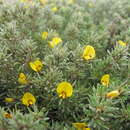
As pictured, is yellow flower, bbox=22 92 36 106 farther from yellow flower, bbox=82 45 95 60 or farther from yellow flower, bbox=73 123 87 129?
yellow flower, bbox=82 45 95 60

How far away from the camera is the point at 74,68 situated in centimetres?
162

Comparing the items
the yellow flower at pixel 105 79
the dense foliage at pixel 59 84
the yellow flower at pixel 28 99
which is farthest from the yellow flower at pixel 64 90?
the yellow flower at pixel 105 79

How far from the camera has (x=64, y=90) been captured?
1.49m

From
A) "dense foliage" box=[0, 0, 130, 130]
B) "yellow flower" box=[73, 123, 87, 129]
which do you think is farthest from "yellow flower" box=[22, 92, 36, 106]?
"yellow flower" box=[73, 123, 87, 129]

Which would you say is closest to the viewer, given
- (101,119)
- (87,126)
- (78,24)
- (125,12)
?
(101,119)

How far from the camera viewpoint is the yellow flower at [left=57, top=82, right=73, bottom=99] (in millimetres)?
1482

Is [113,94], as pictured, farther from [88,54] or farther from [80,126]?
[88,54]

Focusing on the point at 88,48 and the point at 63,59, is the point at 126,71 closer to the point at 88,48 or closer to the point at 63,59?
the point at 88,48

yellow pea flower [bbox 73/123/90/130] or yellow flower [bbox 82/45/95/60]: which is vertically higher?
yellow flower [bbox 82/45/95/60]

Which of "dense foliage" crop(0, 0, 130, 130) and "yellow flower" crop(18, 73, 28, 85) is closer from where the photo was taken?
"dense foliage" crop(0, 0, 130, 130)

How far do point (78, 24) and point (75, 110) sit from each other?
4.02 feet

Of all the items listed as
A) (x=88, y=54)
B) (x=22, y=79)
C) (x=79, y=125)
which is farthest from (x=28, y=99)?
(x=88, y=54)

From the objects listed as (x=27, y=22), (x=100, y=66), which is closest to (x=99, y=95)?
(x=100, y=66)

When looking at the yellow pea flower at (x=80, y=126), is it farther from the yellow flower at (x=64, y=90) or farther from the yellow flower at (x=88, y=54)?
the yellow flower at (x=88, y=54)
